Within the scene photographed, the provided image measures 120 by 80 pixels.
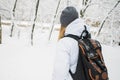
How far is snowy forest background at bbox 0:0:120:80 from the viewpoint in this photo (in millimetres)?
8591

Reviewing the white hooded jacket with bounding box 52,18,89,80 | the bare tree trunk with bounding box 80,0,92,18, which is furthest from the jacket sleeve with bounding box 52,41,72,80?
the bare tree trunk with bounding box 80,0,92,18

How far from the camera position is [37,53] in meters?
10.8

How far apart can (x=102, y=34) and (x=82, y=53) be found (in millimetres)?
21022

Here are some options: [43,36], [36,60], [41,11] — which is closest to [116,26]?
[41,11]

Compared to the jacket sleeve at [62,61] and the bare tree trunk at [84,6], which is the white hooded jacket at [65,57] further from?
the bare tree trunk at [84,6]

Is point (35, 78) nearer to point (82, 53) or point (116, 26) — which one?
point (82, 53)

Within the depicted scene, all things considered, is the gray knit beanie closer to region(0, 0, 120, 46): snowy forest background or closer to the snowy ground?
the snowy ground

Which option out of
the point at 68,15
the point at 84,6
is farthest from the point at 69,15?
the point at 84,6

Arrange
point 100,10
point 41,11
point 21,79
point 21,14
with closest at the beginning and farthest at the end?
1. point 21,79
2. point 100,10
3. point 41,11
4. point 21,14

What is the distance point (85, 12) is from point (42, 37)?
9.69 metres

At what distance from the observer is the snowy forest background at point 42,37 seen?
28.2 ft

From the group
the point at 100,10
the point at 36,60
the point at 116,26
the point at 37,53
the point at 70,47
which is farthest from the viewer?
the point at 116,26

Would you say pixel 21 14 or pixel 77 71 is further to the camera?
pixel 21 14

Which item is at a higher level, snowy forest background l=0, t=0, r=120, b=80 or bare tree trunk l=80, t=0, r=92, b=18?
bare tree trunk l=80, t=0, r=92, b=18
